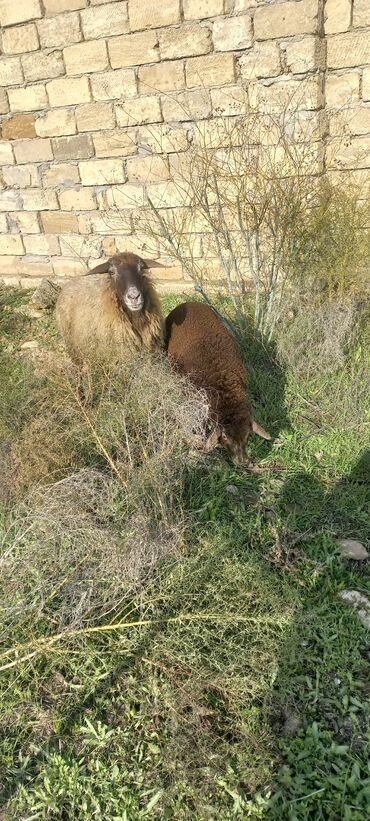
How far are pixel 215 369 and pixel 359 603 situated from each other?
2.14 metres

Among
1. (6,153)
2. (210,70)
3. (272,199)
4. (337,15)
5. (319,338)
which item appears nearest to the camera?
(272,199)

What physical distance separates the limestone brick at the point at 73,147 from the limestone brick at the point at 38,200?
0.60 metres

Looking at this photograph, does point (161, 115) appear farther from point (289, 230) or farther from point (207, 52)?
point (289, 230)

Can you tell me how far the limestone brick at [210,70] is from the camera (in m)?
6.32

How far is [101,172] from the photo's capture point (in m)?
7.60

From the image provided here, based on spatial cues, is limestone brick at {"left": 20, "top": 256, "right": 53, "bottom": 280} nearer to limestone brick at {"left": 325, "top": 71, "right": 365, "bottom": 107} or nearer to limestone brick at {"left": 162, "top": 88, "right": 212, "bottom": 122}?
limestone brick at {"left": 162, "top": 88, "right": 212, "bottom": 122}

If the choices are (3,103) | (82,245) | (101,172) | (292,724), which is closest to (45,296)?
(82,245)

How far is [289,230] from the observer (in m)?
5.26

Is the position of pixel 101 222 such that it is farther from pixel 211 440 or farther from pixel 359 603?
pixel 359 603

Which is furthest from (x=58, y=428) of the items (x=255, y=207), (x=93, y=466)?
(x=255, y=207)

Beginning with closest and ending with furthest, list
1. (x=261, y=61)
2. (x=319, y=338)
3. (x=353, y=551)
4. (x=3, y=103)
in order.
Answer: (x=353, y=551) → (x=319, y=338) → (x=261, y=61) → (x=3, y=103)

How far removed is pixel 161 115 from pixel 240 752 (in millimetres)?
7216

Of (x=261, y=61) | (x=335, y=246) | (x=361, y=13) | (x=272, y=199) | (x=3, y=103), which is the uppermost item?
(x=361, y=13)

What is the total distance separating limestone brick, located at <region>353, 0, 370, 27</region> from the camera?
5.64 metres
